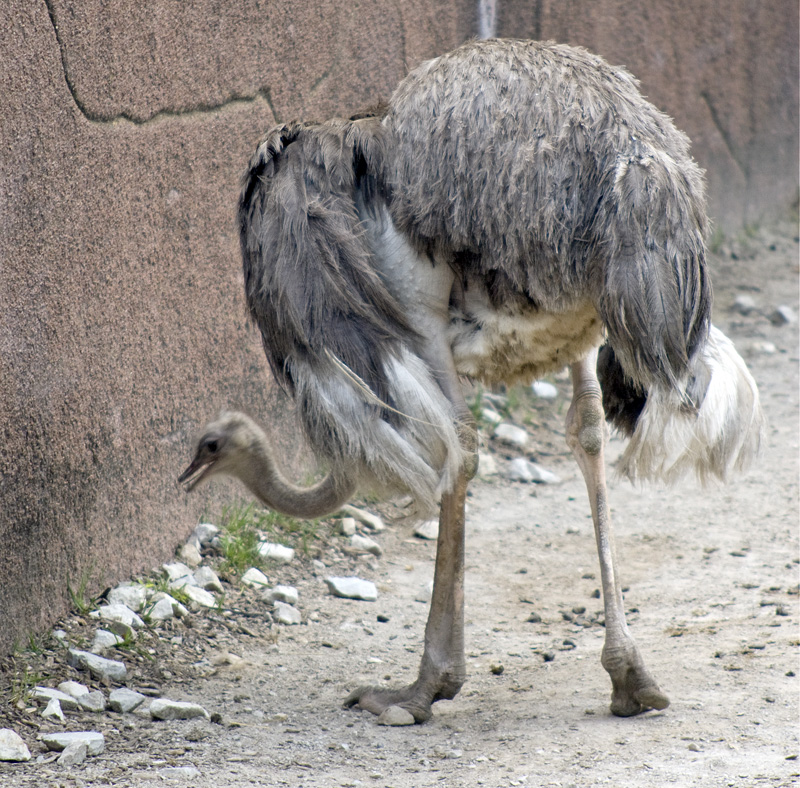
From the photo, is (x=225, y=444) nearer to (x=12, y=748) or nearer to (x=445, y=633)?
(x=445, y=633)

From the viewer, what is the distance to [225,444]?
3100 millimetres

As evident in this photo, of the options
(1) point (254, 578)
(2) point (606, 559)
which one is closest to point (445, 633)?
(2) point (606, 559)

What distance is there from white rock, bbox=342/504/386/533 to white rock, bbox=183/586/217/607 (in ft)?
3.30

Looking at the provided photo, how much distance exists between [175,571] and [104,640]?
0.53 metres

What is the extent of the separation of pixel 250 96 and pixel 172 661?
2.05m

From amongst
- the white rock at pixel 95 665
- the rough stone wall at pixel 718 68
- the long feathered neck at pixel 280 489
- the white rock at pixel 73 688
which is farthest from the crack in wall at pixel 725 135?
the white rock at pixel 73 688

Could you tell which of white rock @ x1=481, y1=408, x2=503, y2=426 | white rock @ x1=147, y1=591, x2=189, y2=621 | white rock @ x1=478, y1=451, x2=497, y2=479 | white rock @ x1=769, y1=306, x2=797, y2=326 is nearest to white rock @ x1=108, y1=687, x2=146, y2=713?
white rock @ x1=147, y1=591, x2=189, y2=621

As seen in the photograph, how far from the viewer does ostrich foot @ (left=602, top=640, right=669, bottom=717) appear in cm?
286

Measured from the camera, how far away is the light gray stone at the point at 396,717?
2.93 meters

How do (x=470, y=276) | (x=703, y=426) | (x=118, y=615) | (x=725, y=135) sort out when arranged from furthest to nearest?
(x=725, y=135) → (x=118, y=615) → (x=470, y=276) → (x=703, y=426)

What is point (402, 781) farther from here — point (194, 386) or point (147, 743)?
point (194, 386)

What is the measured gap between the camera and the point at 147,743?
8.96 ft

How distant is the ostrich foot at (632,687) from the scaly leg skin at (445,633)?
1.35 feet

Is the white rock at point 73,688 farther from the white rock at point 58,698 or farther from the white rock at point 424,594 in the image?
the white rock at point 424,594
